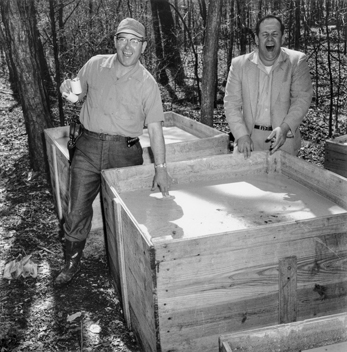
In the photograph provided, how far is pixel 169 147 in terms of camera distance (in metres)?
5.51

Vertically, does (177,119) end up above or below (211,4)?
below

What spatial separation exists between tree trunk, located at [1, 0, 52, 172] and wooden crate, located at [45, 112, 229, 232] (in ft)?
5.22

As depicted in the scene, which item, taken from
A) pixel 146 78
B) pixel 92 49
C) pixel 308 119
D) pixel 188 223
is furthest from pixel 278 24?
pixel 92 49

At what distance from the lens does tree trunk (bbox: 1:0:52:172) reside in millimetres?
7793

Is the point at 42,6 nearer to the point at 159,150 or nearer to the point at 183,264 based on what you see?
the point at 159,150

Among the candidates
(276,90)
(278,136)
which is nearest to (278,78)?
(276,90)

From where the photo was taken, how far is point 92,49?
15.0 m

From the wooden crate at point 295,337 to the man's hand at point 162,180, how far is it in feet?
6.85

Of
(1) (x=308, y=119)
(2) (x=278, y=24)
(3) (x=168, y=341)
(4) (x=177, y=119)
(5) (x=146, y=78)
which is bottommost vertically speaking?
(1) (x=308, y=119)

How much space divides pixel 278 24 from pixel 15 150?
749cm

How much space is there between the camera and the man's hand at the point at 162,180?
409 centimetres

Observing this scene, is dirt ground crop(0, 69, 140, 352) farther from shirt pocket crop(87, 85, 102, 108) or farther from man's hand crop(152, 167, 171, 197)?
shirt pocket crop(87, 85, 102, 108)

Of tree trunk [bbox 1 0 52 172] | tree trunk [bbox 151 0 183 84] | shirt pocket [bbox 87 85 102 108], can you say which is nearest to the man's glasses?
shirt pocket [bbox 87 85 102 108]

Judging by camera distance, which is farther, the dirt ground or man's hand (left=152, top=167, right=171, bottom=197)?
man's hand (left=152, top=167, right=171, bottom=197)
